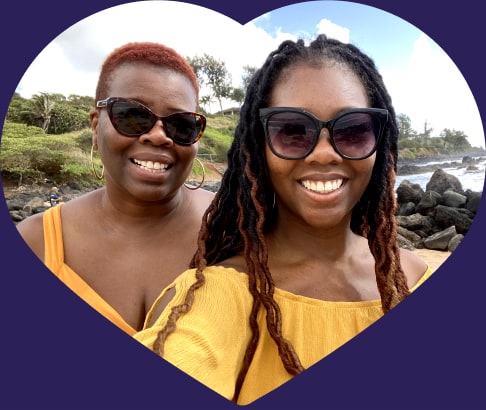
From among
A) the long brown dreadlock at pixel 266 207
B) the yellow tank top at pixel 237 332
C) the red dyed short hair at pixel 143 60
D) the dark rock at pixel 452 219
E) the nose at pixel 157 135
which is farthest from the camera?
the dark rock at pixel 452 219

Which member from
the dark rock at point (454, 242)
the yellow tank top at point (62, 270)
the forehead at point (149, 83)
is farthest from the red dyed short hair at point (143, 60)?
the dark rock at point (454, 242)

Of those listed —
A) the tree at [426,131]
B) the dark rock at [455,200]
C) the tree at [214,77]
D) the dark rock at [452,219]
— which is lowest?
the dark rock at [452,219]

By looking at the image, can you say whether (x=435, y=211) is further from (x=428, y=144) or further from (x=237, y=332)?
(x=237, y=332)

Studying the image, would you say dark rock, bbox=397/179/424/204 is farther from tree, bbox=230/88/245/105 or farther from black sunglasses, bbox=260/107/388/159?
tree, bbox=230/88/245/105

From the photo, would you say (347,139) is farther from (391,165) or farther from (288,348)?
(288,348)

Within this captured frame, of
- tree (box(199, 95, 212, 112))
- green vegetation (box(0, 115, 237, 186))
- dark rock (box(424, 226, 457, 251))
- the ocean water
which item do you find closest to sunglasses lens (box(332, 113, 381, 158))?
the ocean water

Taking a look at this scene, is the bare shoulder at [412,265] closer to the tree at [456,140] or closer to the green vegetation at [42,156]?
the tree at [456,140]

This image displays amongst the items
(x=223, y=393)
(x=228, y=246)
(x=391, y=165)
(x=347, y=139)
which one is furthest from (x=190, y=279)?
(x=391, y=165)
